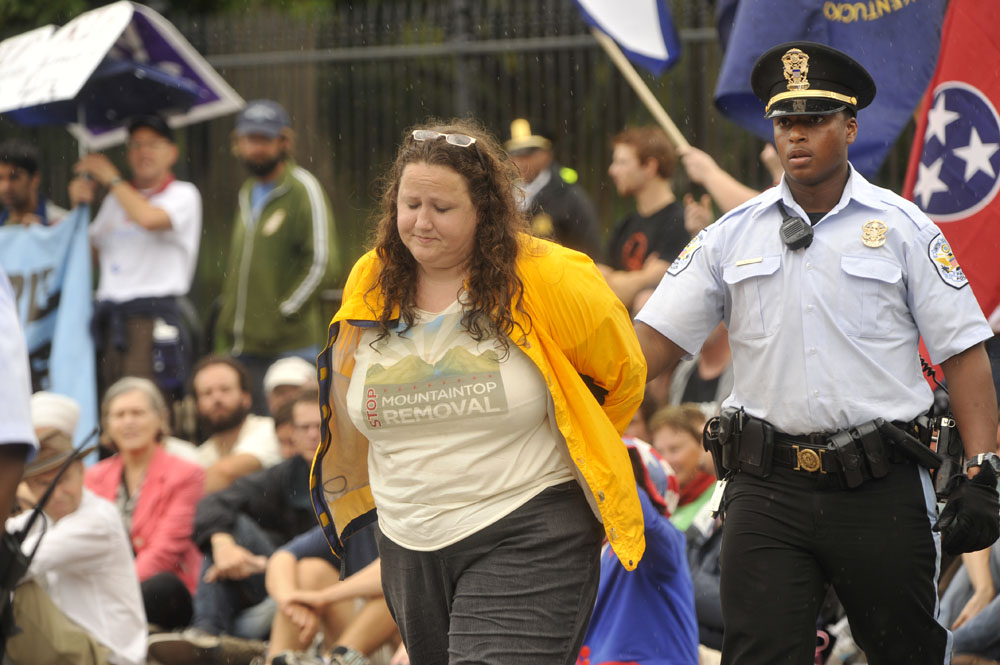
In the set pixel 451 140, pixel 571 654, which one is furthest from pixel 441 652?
pixel 451 140

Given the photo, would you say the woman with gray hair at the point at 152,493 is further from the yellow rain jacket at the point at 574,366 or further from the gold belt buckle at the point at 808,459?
the gold belt buckle at the point at 808,459

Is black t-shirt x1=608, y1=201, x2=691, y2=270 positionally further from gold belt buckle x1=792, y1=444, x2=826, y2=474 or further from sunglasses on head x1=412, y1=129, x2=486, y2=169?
sunglasses on head x1=412, y1=129, x2=486, y2=169

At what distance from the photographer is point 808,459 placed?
4355mm

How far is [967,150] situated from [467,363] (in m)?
2.73

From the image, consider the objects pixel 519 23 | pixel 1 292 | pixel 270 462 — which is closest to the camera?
pixel 1 292

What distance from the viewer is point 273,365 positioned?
9383 mm

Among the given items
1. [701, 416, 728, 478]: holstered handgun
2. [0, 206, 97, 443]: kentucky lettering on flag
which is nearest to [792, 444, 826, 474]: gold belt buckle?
[701, 416, 728, 478]: holstered handgun

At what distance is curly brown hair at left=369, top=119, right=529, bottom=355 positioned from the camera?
164 inches

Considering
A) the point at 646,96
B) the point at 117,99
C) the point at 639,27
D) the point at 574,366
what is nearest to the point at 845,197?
the point at 574,366

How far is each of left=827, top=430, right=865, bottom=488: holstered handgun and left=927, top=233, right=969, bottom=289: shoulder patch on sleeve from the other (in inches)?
21.3

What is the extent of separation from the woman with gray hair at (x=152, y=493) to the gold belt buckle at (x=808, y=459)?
4.10 m

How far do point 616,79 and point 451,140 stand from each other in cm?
817

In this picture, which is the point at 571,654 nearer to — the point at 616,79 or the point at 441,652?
the point at 441,652

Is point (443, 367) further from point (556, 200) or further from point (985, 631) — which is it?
point (556, 200)
